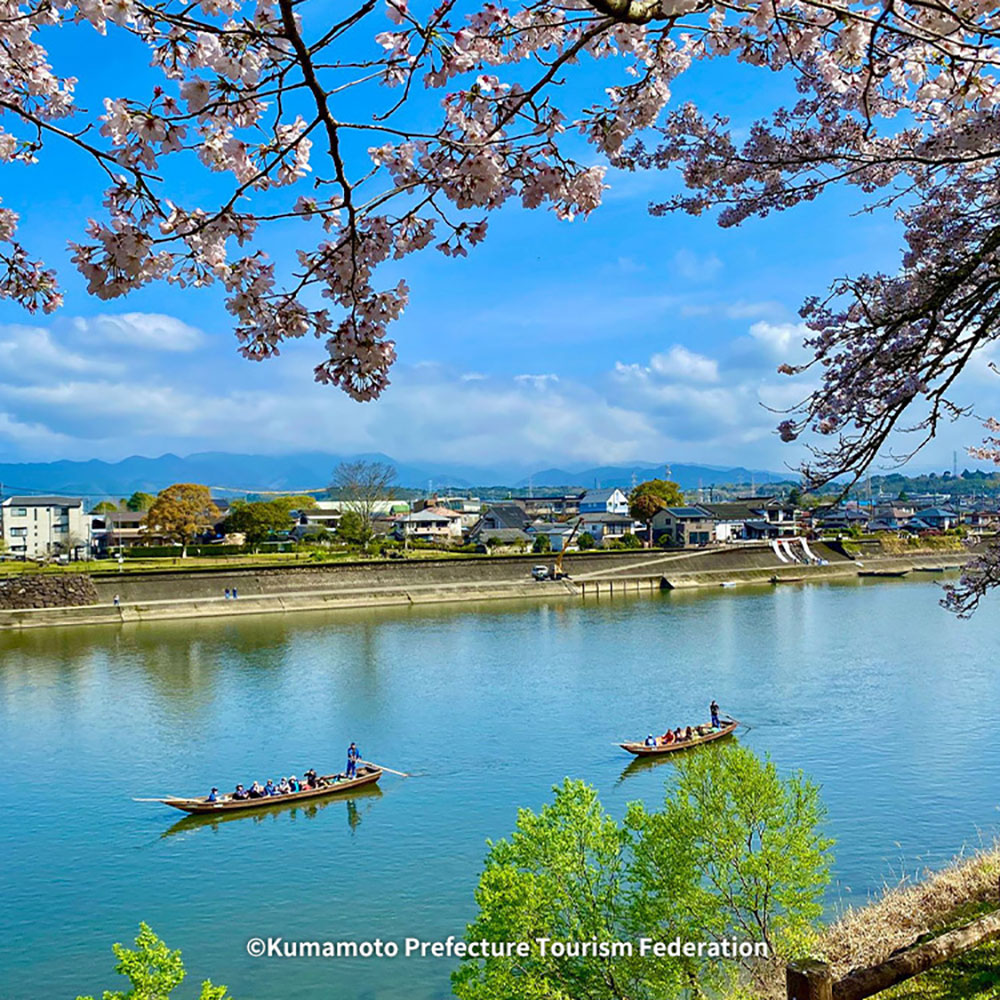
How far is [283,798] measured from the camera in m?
12.0

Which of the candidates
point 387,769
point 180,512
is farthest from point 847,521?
point 387,769

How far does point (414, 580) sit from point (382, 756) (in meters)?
22.8

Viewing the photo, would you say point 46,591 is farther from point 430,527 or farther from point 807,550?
point 807,550

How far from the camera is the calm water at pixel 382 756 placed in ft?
29.1

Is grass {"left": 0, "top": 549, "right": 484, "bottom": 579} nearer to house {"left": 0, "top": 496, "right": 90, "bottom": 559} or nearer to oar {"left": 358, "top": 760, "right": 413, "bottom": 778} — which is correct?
house {"left": 0, "top": 496, "right": 90, "bottom": 559}

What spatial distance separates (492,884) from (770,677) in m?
14.2

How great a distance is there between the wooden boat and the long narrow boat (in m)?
3.85

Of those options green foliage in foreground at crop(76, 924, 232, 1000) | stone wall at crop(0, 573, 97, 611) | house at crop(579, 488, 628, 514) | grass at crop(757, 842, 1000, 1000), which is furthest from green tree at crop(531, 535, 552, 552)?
green foliage in foreground at crop(76, 924, 232, 1000)

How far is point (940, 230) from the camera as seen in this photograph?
4.98m

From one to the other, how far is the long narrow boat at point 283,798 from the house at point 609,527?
43.1 meters

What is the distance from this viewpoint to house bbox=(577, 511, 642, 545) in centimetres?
5594

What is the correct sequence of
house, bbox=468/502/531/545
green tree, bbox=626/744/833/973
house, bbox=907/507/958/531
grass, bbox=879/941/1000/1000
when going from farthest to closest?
house, bbox=907/507/958/531 → house, bbox=468/502/531/545 → green tree, bbox=626/744/833/973 → grass, bbox=879/941/1000/1000

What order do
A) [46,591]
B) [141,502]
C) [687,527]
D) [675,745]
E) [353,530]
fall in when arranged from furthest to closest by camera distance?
[141,502], [687,527], [353,530], [46,591], [675,745]

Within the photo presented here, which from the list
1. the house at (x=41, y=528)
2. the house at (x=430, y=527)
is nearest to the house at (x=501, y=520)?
the house at (x=430, y=527)
